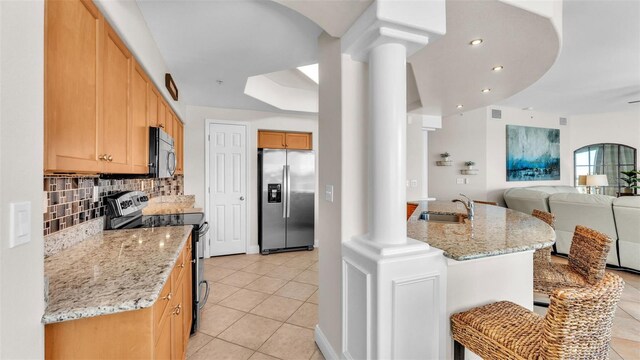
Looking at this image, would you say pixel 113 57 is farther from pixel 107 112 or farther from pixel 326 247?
pixel 326 247

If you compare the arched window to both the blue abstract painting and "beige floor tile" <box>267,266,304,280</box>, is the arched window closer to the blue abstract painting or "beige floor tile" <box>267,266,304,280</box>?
the blue abstract painting

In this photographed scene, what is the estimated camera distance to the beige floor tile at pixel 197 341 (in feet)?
6.75

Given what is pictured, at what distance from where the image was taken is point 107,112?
1456 mm

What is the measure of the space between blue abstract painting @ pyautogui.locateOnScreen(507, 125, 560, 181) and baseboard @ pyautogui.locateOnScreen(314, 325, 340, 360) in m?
5.96

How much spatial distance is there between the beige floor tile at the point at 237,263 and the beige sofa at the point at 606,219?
15.0 ft

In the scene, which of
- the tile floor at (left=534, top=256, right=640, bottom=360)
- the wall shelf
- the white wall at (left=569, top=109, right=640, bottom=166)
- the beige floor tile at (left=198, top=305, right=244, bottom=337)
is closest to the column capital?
the beige floor tile at (left=198, top=305, right=244, bottom=337)

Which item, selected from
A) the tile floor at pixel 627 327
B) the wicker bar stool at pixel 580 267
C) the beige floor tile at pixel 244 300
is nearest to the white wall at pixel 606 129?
the tile floor at pixel 627 327

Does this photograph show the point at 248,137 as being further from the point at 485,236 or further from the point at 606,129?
the point at 606,129

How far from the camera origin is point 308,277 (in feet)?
11.3

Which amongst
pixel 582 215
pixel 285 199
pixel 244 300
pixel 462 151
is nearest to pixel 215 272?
pixel 244 300

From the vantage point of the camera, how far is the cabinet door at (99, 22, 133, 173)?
1.45 metres

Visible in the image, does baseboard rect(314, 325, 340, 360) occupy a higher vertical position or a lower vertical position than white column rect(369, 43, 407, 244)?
lower

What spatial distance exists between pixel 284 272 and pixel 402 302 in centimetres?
244
